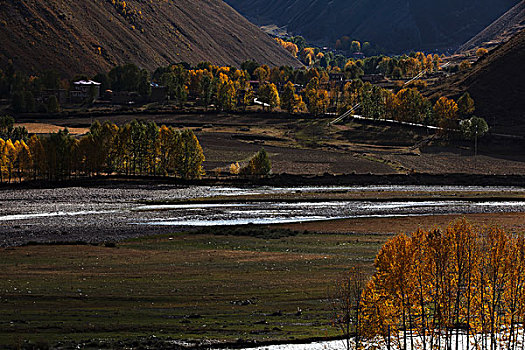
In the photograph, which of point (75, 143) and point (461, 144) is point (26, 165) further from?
point (461, 144)

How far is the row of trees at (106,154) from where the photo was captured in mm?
128750

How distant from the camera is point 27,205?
107750 mm

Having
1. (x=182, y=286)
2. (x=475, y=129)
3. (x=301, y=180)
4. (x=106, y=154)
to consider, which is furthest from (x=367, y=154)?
(x=182, y=286)

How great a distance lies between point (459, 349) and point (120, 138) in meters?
97.9

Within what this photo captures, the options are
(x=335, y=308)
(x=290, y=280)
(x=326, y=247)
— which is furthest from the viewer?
(x=326, y=247)

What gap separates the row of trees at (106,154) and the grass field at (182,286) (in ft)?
162

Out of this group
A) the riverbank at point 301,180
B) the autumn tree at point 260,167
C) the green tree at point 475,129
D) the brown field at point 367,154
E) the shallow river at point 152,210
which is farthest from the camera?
the green tree at point 475,129

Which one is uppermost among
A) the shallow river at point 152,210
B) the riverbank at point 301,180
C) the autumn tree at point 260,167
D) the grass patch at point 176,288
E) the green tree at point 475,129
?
the green tree at point 475,129

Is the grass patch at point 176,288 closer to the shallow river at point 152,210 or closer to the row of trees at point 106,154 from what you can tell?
the shallow river at point 152,210

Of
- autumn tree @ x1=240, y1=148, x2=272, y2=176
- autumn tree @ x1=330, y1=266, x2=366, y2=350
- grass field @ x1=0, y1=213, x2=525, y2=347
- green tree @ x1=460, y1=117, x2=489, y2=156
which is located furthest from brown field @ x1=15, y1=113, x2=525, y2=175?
autumn tree @ x1=330, y1=266, x2=366, y2=350

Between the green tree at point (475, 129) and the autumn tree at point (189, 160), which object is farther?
the green tree at point (475, 129)

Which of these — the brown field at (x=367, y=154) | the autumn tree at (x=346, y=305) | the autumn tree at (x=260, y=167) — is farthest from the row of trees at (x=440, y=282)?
the brown field at (x=367, y=154)

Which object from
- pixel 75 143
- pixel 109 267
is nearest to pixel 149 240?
pixel 109 267

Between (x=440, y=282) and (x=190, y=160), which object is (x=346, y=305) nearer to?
(x=440, y=282)
